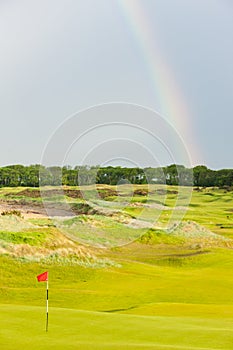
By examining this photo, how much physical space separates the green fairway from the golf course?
3cm

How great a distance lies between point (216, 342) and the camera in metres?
16.0

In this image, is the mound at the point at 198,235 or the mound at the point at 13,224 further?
the mound at the point at 198,235

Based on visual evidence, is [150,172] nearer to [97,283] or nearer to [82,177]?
[82,177]

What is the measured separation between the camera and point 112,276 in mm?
40406

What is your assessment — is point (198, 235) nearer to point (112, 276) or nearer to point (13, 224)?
point (13, 224)

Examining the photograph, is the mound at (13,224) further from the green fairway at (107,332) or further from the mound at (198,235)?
the green fairway at (107,332)

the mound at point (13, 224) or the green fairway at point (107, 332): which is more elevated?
the mound at point (13, 224)

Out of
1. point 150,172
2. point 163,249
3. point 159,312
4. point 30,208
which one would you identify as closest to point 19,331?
point 159,312

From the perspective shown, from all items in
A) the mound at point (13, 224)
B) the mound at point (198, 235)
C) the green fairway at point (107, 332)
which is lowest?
the green fairway at point (107, 332)

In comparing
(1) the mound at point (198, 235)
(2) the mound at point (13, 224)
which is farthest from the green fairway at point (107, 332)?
(1) the mound at point (198, 235)

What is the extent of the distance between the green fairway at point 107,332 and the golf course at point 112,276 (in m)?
0.03

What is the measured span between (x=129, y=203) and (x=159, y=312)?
56951 millimetres

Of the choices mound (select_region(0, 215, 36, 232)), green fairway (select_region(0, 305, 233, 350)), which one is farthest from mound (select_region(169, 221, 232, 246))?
green fairway (select_region(0, 305, 233, 350))

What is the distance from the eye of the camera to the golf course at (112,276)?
17188 millimetres
